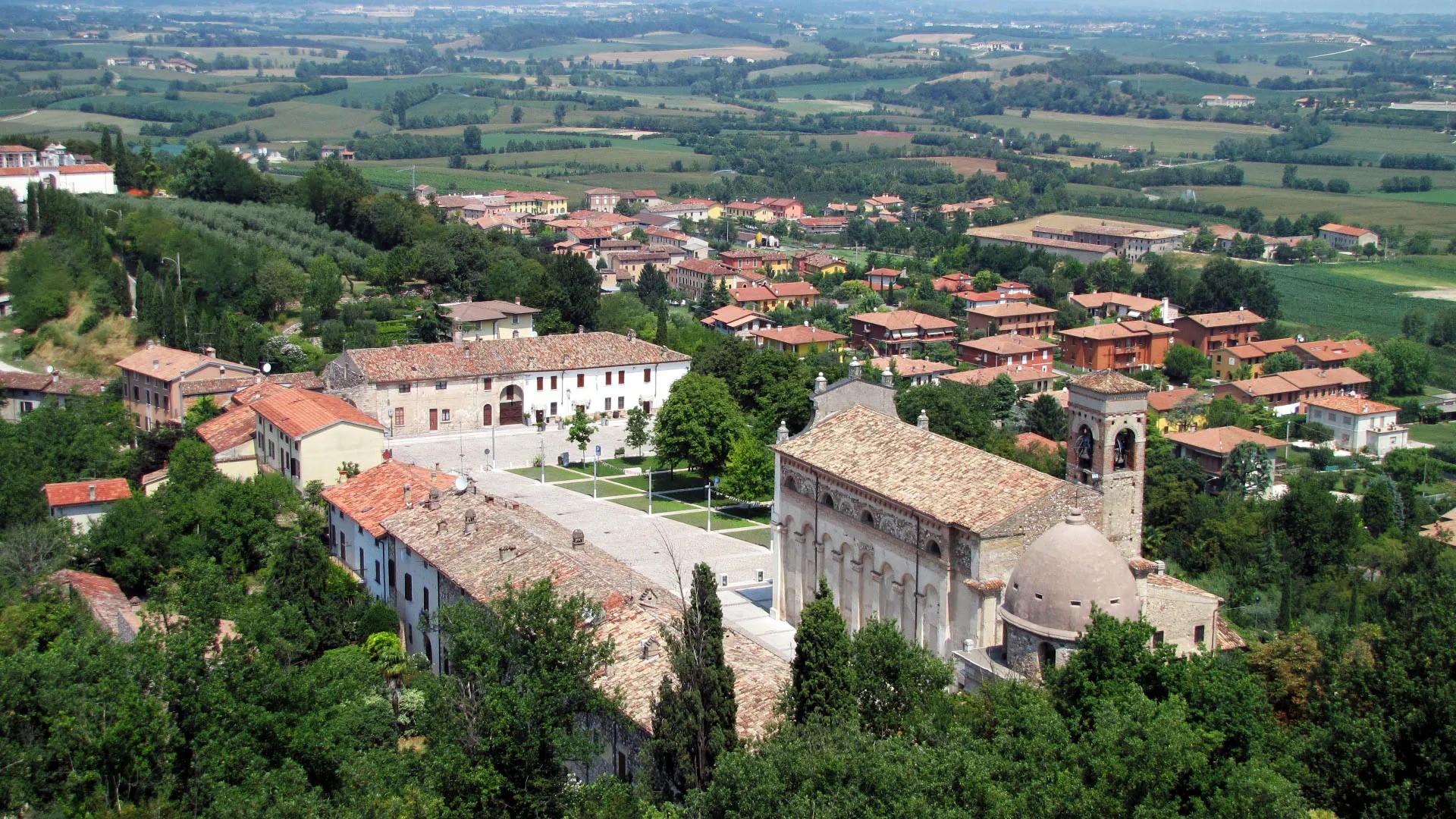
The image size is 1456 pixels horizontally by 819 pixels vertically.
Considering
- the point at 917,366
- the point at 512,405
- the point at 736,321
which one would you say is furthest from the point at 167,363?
the point at 736,321

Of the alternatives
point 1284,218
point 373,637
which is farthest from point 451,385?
point 1284,218

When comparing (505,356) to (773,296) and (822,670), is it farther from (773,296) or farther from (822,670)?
(773,296)

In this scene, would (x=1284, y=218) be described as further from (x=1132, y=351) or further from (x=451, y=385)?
(x=451, y=385)

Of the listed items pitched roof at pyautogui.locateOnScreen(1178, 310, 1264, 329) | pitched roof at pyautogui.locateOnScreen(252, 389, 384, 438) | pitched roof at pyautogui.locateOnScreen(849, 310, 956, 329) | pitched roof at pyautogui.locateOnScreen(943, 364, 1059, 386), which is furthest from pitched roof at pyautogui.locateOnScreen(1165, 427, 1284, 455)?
pitched roof at pyautogui.locateOnScreen(252, 389, 384, 438)

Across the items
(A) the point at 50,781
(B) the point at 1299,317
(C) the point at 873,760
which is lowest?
(B) the point at 1299,317

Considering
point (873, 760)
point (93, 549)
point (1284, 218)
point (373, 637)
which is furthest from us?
point (1284, 218)

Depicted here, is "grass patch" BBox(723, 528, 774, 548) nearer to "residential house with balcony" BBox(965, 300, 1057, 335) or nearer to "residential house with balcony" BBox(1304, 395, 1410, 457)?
"residential house with balcony" BBox(1304, 395, 1410, 457)

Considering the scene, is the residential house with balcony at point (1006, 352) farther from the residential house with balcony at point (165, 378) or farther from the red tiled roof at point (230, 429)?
the red tiled roof at point (230, 429)

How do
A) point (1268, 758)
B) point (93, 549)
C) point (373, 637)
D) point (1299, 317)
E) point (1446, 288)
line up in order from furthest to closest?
point (1446, 288) < point (1299, 317) < point (93, 549) < point (373, 637) < point (1268, 758)

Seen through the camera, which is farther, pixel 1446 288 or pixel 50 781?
pixel 1446 288
